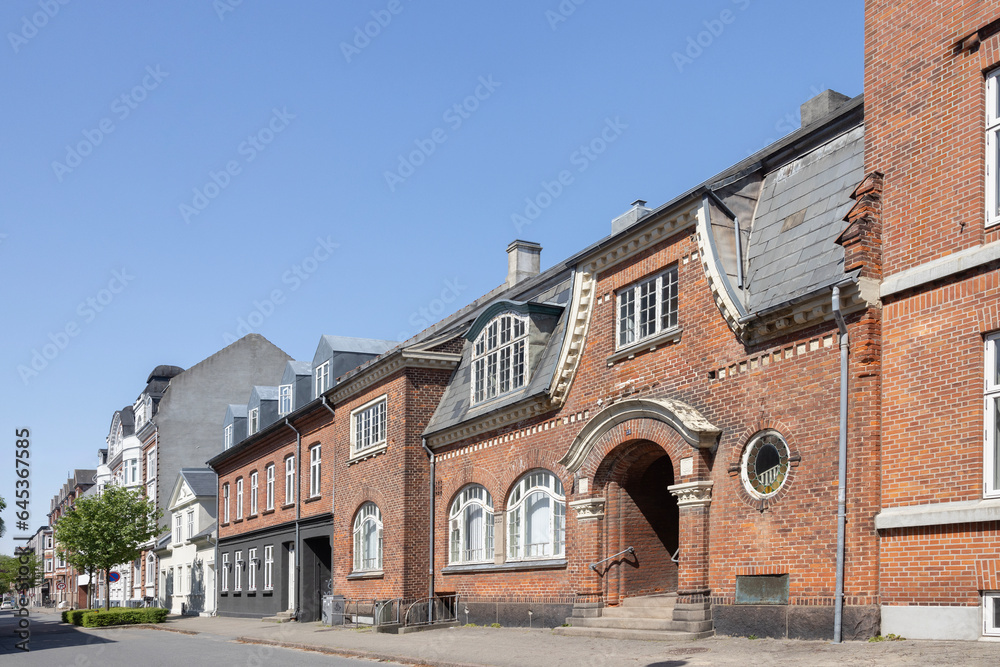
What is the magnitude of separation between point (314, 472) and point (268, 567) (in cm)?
619

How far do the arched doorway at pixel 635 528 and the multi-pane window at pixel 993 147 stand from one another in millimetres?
7784

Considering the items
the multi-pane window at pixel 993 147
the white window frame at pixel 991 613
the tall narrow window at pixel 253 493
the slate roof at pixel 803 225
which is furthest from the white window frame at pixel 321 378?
the white window frame at pixel 991 613

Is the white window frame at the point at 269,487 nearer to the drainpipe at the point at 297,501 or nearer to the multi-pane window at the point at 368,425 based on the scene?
the drainpipe at the point at 297,501

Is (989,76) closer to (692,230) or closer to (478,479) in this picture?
(692,230)

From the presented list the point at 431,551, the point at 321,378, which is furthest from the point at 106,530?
the point at 431,551

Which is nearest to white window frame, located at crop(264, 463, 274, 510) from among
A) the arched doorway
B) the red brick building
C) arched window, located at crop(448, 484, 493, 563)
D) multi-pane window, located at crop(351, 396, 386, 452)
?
multi-pane window, located at crop(351, 396, 386, 452)

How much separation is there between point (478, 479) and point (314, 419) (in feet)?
36.0

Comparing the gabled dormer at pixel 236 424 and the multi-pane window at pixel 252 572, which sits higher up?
the gabled dormer at pixel 236 424

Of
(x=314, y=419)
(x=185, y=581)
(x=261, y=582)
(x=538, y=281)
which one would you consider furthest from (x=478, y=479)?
(x=185, y=581)

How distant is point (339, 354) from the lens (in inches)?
1308

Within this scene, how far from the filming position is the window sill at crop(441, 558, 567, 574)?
66.2 feet

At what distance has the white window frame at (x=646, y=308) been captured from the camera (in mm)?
17562

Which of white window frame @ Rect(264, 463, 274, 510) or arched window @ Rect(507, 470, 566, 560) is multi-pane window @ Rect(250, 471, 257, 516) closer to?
white window frame @ Rect(264, 463, 274, 510)

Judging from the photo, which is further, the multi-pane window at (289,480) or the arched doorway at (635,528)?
the multi-pane window at (289,480)
